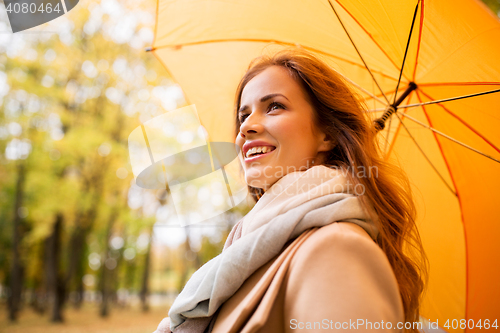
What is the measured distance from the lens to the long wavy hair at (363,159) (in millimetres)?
1645

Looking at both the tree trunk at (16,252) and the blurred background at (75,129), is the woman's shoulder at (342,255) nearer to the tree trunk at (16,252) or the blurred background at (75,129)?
the blurred background at (75,129)

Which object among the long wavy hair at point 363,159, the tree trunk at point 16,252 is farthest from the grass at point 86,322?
the long wavy hair at point 363,159

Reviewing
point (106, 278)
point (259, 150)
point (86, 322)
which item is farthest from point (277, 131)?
point (106, 278)

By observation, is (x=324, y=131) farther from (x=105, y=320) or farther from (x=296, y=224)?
(x=105, y=320)

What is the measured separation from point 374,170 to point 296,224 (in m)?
0.63

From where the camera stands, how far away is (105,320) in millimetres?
13398

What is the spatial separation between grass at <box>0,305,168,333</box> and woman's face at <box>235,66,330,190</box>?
11.7 meters

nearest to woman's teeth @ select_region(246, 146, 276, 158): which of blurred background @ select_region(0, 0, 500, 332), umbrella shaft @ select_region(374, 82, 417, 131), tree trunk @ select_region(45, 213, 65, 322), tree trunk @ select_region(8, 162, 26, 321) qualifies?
umbrella shaft @ select_region(374, 82, 417, 131)

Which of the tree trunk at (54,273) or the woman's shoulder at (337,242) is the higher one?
the woman's shoulder at (337,242)

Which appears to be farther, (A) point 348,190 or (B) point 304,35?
(B) point 304,35

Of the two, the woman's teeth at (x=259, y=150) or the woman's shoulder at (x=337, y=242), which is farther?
the woman's teeth at (x=259, y=150)

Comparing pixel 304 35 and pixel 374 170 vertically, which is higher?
pixel 304 35

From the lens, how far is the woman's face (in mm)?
1714

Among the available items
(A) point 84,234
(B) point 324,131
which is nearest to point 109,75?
(A) point 84,234
